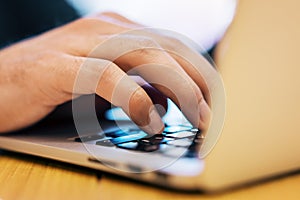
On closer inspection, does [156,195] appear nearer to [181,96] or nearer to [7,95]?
[181,96]

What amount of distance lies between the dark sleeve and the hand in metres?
0.02

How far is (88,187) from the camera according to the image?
390 millimetres

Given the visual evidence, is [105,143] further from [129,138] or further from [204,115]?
[204,115]

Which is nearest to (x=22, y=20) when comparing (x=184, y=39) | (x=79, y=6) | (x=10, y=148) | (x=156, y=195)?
(x=79, y=6)

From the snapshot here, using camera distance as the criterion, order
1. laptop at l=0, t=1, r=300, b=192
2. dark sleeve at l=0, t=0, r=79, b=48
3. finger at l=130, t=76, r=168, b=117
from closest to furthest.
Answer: laptop at l=0, t=1, r=300, b=192, finger at l=130, t=76, r=168, b=117, dark sleeve at l=0, t=0, r=79, b=48

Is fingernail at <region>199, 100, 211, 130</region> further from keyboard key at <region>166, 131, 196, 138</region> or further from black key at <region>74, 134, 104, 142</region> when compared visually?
black key at <region>74, 134, 104, 142</region>

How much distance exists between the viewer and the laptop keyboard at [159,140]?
14.9 inches

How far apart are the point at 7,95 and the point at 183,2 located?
0.37 metres

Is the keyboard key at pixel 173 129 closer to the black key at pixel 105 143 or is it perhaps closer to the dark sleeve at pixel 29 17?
the black key at pixel 105 143

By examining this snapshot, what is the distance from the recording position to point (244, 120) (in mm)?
338

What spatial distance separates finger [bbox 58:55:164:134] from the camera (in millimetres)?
427

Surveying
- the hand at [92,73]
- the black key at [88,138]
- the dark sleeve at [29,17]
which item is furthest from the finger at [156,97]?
the dark sleeve at [29,17]

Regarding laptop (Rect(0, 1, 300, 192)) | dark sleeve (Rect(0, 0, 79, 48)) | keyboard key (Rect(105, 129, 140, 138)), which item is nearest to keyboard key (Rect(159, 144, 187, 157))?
laptop (Rect(0, 1, 300, 192))

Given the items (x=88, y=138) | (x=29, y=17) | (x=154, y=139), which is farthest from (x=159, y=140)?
(x=29, y=17)
